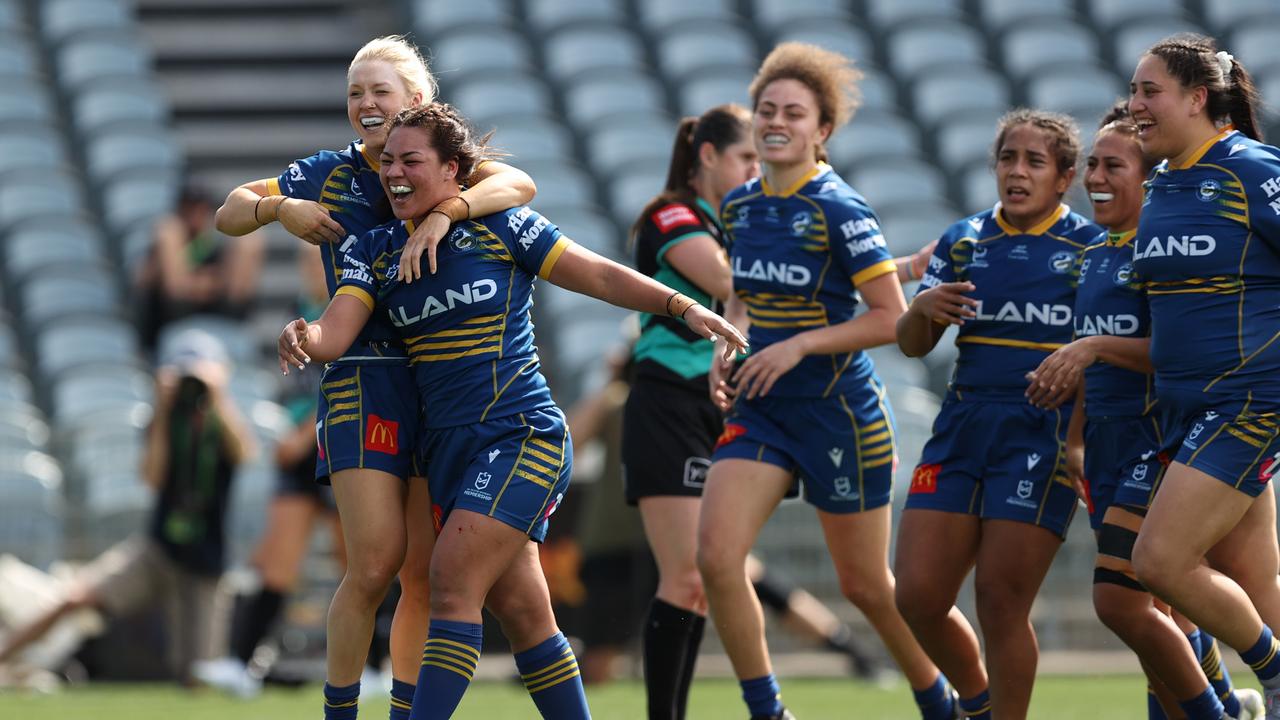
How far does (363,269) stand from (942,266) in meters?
2.01

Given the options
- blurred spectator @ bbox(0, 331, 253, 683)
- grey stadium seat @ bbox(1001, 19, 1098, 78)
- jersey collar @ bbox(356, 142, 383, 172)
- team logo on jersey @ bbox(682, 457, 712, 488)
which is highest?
grey stadium seat @ bbox(1001, 19, 1098, 78)

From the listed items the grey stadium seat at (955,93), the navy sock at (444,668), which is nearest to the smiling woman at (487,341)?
the navy sock at (444,668)

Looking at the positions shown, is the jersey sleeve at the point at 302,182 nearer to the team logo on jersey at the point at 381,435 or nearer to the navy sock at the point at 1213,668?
the team logo on jersey at the point at 381,435

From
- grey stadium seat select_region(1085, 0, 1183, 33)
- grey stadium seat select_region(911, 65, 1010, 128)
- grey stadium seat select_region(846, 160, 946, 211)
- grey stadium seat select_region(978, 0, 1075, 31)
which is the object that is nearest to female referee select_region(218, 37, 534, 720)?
grey stadium seat select_region(846, 160, 946, 211)

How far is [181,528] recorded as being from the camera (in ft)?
34.5

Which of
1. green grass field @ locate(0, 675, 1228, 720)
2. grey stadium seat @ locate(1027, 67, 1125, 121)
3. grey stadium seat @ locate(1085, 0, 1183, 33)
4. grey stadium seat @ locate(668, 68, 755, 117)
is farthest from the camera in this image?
grey stadium seat @ locate(1085, 0, 1183, 33)

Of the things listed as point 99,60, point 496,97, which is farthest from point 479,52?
point 99,60

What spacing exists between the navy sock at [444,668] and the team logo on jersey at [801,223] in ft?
6.65

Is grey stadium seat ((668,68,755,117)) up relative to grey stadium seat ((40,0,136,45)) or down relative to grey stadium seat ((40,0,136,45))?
down

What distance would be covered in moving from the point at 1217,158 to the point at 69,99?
663 inches

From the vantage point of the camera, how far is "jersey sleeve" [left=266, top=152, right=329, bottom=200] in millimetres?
5359

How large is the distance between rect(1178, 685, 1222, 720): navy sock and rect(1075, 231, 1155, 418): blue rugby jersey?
36.6 inches

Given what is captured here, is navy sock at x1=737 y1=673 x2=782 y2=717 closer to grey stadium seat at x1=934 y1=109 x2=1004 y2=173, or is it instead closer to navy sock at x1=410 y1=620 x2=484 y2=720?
navy sock at x1=410 y1=620 x2=484 y2=720

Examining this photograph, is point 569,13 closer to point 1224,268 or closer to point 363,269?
point 363,269
